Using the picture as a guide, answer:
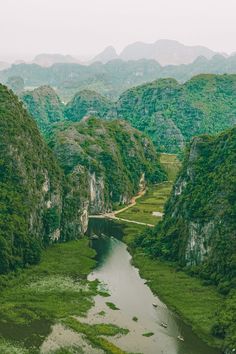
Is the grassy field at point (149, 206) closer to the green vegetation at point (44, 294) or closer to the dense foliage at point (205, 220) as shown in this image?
the dense foliage at point (205, 220)

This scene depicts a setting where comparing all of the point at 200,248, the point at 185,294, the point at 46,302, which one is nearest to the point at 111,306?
the point at 46,302

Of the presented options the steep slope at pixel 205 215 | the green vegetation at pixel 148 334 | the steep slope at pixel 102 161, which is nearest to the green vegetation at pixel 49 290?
the green vegetation at pixel 148 334

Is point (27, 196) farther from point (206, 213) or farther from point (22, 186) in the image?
point (206, 213)

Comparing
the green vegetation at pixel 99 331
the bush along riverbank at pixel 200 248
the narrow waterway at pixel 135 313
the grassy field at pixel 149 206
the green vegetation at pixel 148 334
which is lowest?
the grassy field at pixel 149 206

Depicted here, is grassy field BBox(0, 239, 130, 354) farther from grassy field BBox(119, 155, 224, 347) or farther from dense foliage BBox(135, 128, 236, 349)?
dense foliage BBox(135, 128, 236, 349)

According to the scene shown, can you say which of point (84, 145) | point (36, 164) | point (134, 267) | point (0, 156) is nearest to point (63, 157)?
point (84, 145)

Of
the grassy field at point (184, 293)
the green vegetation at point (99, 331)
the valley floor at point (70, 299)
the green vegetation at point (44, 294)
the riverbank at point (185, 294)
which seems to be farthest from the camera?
the grassy field at point (184, 293)

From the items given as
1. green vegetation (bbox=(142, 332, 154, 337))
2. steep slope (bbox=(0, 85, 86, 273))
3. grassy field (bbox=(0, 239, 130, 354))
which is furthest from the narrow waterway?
steep slope (bbox=(0, 85, 86, 273))
